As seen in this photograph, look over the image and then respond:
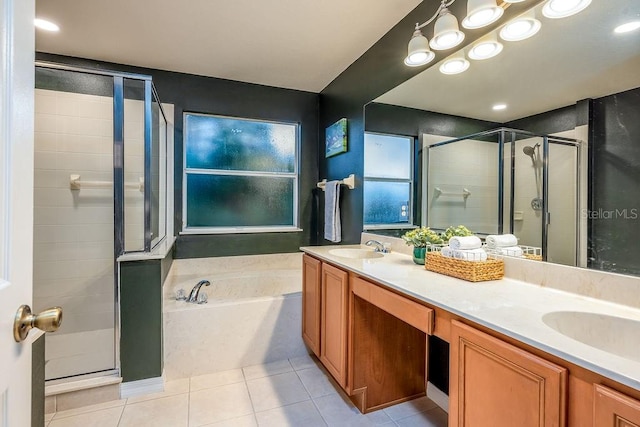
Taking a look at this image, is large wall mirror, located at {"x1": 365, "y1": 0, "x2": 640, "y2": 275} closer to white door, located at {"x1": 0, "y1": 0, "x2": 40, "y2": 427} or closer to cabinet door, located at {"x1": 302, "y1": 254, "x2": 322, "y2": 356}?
cabinet door, located at {"x1": 302, "y1": 254, "x2": 322, "y2": 356}

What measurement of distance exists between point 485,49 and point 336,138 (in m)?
1.51

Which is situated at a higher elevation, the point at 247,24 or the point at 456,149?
the point at 247,24

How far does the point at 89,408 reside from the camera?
1.79 metres

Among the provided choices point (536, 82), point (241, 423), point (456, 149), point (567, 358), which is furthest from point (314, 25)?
point (241, 423)

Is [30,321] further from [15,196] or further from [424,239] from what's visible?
[424,239]

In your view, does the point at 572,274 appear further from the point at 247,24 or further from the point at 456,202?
the point at 247,24

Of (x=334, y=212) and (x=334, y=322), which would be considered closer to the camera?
(x=334, y=322)

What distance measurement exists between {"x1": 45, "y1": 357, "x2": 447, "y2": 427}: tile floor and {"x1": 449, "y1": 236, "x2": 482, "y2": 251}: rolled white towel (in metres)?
0.98

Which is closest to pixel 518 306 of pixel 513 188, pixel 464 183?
pixel 513 188

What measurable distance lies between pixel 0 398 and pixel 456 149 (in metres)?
1.98

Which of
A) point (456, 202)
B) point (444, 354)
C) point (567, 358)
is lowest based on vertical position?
point (444, 354)

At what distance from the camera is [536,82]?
1.36 meters

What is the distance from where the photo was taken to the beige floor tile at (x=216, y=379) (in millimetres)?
2029

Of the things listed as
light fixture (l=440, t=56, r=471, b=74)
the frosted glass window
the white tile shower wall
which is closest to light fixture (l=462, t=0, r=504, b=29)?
light fixture (l=440, t=56, r=471, b=74)
